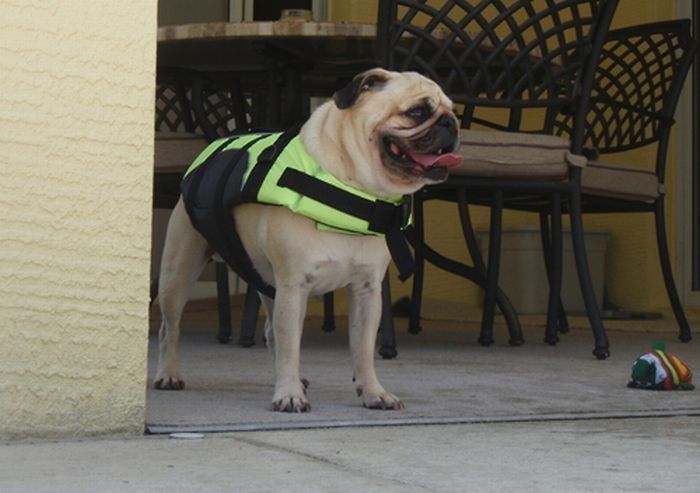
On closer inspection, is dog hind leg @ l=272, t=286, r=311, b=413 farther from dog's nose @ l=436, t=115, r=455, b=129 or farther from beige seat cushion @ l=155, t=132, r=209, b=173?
beige seat cushion @ l=155, t=132, r=209, b=173

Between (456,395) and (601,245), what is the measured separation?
3.87 m

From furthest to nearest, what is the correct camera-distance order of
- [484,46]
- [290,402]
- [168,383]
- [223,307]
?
[223,307], [484,46], [168,383], [290,402]

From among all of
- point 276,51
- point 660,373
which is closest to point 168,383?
point 660,373

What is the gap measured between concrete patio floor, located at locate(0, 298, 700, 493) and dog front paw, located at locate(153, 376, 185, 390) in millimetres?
51

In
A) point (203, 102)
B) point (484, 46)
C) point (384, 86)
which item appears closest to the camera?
point (384, 86)

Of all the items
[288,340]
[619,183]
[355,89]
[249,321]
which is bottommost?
[249,321]

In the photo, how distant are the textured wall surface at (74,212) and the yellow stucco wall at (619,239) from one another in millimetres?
4503

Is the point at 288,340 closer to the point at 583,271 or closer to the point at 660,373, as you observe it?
the point at 660,373

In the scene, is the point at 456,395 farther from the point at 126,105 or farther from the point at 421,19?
the point at 421,19

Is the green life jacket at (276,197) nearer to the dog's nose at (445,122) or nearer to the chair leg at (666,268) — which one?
the dog's nose at (445,122)

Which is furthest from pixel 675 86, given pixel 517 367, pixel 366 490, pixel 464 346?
pixel 366 490

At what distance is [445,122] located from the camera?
2.63 m

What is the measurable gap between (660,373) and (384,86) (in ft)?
3.11

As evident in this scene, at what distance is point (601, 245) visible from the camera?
259 inches
